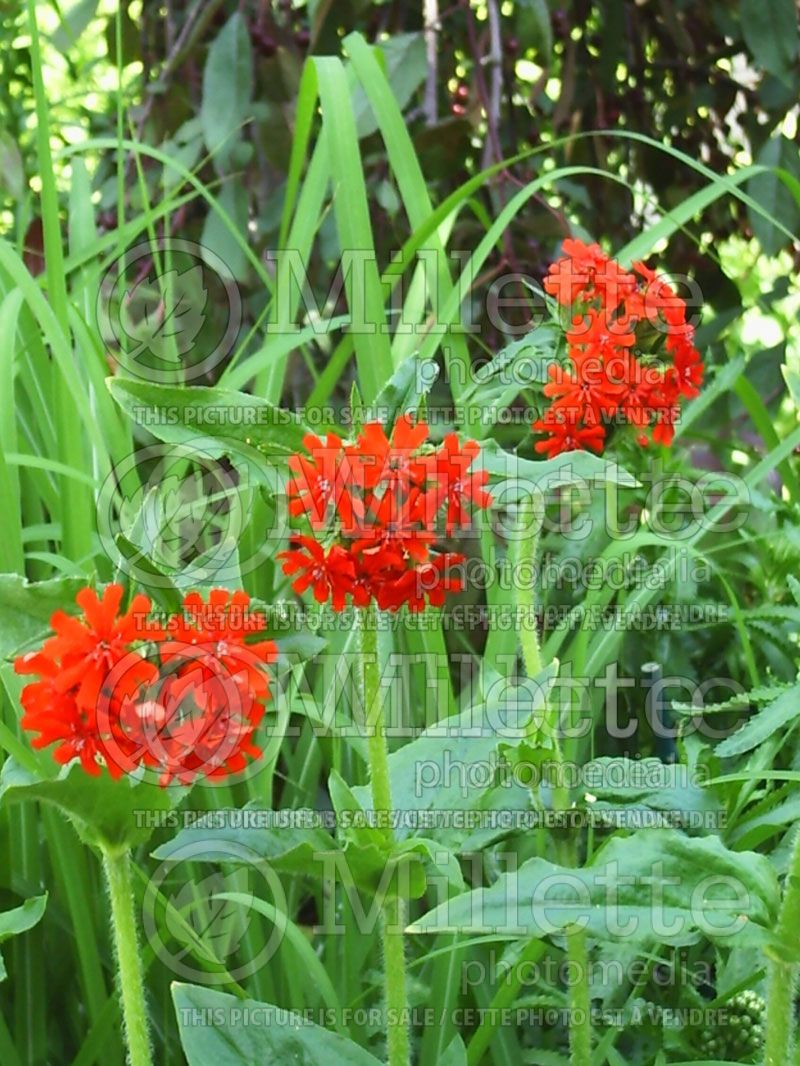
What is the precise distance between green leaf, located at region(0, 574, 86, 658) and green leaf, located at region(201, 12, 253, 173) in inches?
37.6

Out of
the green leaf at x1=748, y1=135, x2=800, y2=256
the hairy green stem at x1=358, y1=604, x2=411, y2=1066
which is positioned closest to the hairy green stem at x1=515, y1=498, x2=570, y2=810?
the hairy green stem at x1=358, y1=604, x2=411, y2=1066

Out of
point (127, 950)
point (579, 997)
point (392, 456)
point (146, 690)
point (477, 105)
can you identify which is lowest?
point (579, 997)

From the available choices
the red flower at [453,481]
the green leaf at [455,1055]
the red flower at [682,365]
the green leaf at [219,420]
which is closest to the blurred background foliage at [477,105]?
the red flower at [682,365]

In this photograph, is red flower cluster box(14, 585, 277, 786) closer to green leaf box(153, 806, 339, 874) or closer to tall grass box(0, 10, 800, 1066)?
green leaf box(153, 806, 339, 874)

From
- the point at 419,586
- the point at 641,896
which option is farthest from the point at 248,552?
the point at 641,896

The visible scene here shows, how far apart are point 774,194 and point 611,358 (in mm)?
886

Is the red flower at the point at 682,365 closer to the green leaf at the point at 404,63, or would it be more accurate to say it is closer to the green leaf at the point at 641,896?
the green leaf at the point at 641,896

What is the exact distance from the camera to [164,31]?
196 centimetres

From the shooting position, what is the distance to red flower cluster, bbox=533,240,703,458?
75 cm

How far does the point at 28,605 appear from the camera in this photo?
1.99ft

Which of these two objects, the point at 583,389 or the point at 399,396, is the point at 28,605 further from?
the point at 583,389

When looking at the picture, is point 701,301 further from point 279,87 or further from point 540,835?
point 540,835

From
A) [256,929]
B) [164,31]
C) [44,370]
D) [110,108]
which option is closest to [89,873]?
[256,929]

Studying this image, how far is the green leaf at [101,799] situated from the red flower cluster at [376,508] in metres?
0.13
